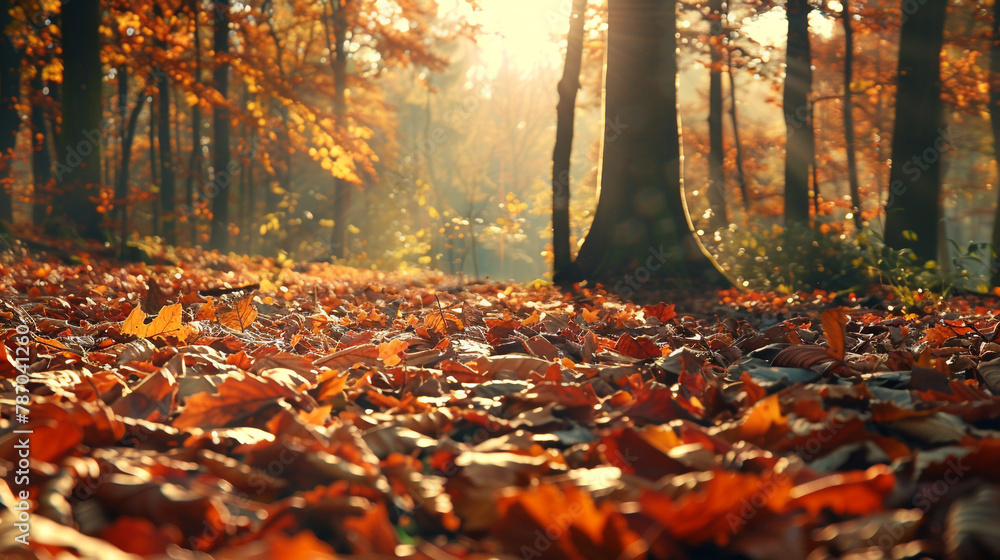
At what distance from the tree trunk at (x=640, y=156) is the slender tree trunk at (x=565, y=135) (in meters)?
2.38

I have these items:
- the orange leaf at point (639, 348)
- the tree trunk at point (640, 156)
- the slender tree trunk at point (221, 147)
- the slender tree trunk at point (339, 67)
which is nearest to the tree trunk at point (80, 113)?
the slender tree trunk at point (221, 147)

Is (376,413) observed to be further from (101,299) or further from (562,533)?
(101,299)

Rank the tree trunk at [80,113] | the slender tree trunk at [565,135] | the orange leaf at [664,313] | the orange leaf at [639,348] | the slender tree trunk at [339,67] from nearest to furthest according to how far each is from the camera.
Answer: the orange leaf at [639,348] < the orange leaf at [664,313] < the slender tree trunk at [565,135] < the tree trunk at [80,113] < the slender tree trunk at [339,67]

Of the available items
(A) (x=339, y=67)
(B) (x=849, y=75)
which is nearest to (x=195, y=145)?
(A) (x=339, y=67)

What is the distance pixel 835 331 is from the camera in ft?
6.39

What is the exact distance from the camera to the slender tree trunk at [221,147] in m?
17.0

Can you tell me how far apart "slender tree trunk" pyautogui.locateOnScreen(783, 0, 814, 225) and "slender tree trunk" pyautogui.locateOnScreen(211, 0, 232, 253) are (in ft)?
43.0

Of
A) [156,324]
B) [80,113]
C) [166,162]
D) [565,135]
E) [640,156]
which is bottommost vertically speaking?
[156,324]

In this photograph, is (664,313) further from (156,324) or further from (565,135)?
(565,135)

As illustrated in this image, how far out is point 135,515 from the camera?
94 cm

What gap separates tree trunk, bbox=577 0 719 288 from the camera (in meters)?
7.03

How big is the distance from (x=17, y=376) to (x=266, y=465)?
97cm

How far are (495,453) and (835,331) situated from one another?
1278 millimetres

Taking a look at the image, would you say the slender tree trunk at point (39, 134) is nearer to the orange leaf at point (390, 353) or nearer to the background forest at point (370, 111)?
the background forest at point (370, 111)
